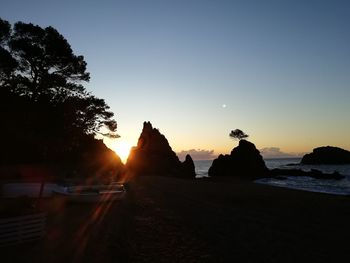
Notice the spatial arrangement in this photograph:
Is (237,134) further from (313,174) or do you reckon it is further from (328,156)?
(328,156)

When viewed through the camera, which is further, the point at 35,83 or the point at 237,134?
the point at 237,134

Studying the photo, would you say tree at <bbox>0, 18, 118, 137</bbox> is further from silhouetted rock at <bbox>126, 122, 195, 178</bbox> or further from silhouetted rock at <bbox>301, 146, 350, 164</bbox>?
silhouetted rock at <bbox>301, 146, 350, 164</bbox>

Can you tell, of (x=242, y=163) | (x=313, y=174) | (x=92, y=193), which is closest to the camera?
(x=92, y=193)

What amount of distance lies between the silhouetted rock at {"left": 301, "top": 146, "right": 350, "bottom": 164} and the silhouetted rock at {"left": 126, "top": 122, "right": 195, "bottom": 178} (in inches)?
4374

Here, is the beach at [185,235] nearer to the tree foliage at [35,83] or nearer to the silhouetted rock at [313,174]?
the tree foliage at [35,83]

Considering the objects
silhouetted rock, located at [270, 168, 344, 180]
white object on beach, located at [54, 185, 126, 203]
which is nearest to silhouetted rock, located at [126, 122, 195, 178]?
silhouetted rock, located at [270, 168, 344, 180]

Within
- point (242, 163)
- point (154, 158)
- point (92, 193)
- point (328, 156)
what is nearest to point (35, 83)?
point (92, 193)

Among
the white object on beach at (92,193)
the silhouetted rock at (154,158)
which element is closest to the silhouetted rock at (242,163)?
the silhouetted rock at (154,158)

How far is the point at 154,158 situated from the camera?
74250 millimetres

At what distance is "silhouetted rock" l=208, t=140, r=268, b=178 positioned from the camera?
85.7 meters

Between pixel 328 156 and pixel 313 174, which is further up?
pixel 328 156

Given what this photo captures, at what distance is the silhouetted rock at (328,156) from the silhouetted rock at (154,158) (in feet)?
364

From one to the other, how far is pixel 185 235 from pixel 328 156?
173m

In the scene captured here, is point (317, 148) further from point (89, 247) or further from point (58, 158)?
point (89, 247)
